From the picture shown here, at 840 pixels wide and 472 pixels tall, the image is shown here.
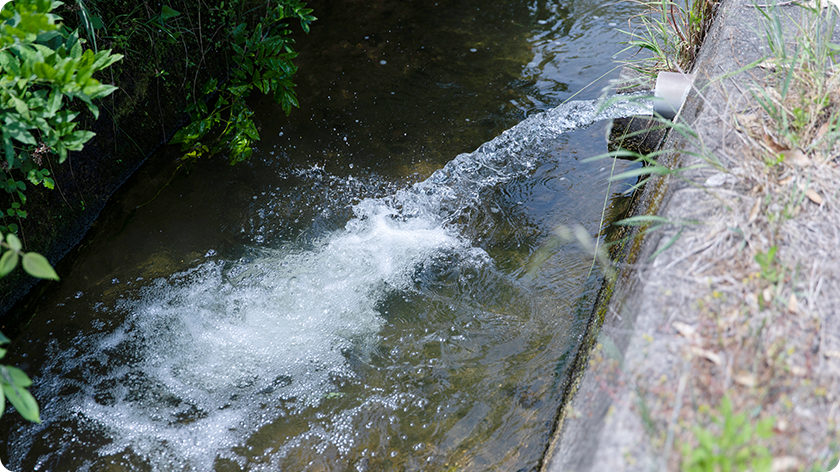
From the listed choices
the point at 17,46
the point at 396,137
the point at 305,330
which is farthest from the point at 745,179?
the point at 17,46

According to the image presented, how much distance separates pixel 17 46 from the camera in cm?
160

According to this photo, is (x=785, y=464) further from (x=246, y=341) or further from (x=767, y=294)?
(x=246, y=341)

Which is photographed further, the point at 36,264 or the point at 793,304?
the point at 793,304

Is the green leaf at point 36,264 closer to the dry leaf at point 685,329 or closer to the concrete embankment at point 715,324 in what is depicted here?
the concrete embankment at point 715,324

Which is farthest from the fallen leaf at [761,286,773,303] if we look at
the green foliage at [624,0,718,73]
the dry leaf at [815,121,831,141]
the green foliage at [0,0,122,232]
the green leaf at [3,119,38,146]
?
the green leaf at [3,119,38,146]

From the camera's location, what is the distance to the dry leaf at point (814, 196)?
66.1 inches

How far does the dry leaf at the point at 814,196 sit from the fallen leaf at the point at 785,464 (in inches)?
36.6

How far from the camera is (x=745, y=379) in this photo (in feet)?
4.33

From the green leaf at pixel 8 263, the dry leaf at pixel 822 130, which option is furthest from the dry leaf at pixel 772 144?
the green leaf at pixel 8 263

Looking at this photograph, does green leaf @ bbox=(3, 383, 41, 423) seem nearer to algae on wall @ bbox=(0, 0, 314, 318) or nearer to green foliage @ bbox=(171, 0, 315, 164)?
algae on wall @ bbox=(0, 0, 314, 318)

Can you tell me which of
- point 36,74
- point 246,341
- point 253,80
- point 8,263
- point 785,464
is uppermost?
A: point 36,74

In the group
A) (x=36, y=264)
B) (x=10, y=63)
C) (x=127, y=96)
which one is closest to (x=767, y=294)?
(x=36, y=264)

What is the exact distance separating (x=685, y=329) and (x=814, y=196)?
75 centimetres

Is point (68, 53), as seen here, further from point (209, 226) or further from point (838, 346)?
point (838, 346)
